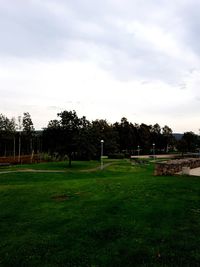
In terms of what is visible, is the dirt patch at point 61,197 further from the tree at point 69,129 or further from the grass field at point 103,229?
the tree at point 69,129

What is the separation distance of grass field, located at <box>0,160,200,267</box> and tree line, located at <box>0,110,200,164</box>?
29978mm

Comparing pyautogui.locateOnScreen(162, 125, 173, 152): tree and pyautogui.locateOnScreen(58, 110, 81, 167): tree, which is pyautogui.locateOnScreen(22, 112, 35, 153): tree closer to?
pyautogui.locateOnScreen(58, 110, 81, 167): tree

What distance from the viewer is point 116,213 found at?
11.4m

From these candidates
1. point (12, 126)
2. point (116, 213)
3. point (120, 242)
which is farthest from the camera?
point (12, 126)

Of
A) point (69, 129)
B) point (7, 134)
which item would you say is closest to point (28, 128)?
point (7, 134)

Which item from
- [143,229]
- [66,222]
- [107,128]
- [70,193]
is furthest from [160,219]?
[107,128]

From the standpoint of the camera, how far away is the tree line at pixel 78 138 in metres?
45.7

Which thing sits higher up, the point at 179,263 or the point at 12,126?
the point at 12,126

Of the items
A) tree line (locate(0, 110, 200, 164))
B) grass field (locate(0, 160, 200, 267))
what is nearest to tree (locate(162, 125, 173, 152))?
tree line (locate(0, 110, 200, 164))

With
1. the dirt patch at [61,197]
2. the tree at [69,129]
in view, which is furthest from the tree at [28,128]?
the dirt patch at [61,197]

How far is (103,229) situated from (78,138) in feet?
115

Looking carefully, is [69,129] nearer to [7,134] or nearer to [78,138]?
[78,138]

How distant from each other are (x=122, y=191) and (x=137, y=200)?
105 inches

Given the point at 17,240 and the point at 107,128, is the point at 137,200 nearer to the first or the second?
the point at 17,240
